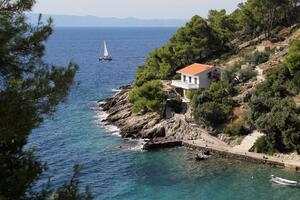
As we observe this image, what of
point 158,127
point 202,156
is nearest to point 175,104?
point 158,127

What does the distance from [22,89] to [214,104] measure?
42940mm

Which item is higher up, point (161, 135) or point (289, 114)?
point (289, 114)

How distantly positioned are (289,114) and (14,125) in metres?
38.8

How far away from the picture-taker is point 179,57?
253ft

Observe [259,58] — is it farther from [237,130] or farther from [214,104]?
[237,130]

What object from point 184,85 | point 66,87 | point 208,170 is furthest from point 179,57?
point 66,87

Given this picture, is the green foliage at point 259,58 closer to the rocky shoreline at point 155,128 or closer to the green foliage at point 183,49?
the green foliage at point 183,49

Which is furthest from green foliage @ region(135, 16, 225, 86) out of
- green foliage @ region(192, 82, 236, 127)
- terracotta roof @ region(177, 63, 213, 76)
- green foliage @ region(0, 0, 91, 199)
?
green foliage @ region(0, 0, 91, 199)

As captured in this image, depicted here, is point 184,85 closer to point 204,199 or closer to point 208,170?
point 208,170

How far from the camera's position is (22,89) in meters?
12.9

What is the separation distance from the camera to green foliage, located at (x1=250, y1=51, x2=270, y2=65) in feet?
218

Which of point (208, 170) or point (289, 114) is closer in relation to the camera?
point (208, 170)

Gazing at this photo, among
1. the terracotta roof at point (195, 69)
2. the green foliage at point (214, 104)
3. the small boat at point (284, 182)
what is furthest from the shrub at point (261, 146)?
the terracotta roof at point (195, 69)

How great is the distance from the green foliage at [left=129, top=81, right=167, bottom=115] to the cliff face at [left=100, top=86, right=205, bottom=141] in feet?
3.11
